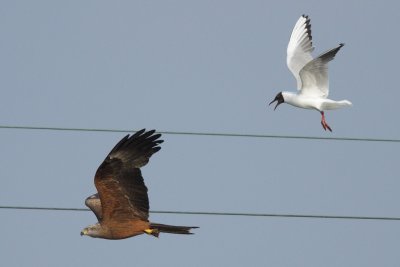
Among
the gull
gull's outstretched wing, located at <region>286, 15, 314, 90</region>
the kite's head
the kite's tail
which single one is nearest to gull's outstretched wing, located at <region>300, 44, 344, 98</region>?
the gull

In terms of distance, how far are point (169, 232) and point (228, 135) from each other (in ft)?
5.59

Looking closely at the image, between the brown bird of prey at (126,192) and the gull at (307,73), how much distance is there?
12.8 feet

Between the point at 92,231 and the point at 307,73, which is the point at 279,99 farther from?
the point at 92,231

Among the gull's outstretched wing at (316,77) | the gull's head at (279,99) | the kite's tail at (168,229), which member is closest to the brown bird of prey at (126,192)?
the kite's tail at (168,229)

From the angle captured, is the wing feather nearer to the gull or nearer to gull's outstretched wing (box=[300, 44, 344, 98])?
the gull

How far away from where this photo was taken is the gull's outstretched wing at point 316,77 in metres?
18.4

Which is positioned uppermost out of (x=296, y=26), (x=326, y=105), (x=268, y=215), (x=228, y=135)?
(x=296, y=26)

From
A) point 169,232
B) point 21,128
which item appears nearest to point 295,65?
point 169,232

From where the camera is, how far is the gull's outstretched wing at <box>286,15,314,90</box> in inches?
790

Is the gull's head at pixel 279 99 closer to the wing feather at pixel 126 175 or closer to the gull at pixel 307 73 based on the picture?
the gull at pixel 307 73

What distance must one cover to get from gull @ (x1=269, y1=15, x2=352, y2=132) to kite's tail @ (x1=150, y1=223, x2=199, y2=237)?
389 cm

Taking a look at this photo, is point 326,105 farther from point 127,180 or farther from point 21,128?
point 21,128

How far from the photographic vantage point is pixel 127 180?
1461 cm

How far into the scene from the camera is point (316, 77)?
18.8 meters
